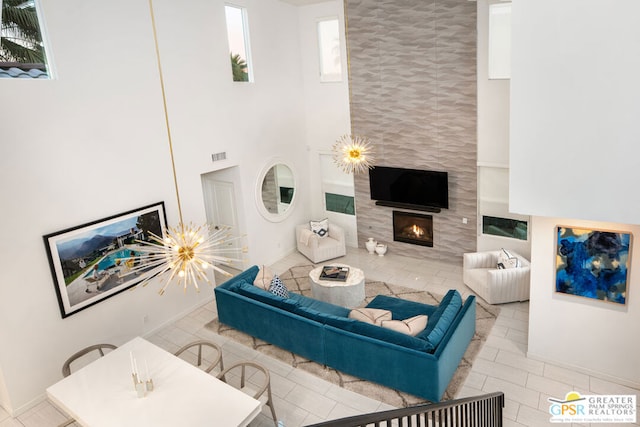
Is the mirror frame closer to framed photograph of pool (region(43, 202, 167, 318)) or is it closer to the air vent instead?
the air vent

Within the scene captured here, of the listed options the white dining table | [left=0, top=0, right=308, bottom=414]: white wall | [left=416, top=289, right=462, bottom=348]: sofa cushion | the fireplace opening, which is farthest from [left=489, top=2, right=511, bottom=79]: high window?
the white dining table

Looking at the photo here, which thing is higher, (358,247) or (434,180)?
(434,180)

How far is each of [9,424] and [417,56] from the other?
29.0 feet

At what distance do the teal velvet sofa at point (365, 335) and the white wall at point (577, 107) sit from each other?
6.61ft

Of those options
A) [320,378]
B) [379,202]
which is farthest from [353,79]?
[320,378]

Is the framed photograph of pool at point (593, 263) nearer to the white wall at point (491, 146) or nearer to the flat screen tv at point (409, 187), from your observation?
the white wall at point (491, 146)

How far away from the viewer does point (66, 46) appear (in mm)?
6250

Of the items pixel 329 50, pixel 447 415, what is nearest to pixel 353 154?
pixel 329 50

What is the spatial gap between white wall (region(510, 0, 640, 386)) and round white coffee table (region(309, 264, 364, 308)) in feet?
10.9

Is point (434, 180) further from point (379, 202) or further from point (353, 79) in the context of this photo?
point (353, 79)

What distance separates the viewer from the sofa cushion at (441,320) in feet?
19.2

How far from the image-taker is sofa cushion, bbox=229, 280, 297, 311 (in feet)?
22.8

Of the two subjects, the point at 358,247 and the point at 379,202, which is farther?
the point at 358,247

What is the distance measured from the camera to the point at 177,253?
476cm
